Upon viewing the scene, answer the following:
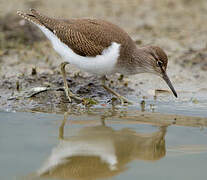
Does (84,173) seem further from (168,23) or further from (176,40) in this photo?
(168,23)

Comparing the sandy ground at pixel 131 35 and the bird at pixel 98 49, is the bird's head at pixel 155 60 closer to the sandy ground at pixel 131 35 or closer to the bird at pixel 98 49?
the bird at pixel 98 49

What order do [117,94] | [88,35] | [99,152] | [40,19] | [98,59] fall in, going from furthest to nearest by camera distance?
[117,94] < [40,19] < [88,35] < [98,59] < [99,152]

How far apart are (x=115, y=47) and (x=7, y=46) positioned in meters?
4.07

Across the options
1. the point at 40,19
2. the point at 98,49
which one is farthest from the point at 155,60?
the point at 40,19

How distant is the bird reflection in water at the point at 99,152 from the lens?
5.04 meters

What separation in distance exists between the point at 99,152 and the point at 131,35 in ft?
19.8

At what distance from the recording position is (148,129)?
644cm

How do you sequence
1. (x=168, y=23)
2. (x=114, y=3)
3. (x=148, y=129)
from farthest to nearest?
(x=114, y=3)
(x=168, y=23)
(x=148, y=129)

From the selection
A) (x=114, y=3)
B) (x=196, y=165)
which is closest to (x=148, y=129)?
(x=196, y=165)

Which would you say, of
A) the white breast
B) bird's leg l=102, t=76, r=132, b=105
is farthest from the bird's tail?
bird's leg l=102, t=76, r=132, b=105

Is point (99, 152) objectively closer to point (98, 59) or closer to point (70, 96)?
point (98, 59)

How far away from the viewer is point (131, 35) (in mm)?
11188

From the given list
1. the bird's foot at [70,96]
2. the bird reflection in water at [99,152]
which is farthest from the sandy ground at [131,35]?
the bird reflection in water at [99,152]

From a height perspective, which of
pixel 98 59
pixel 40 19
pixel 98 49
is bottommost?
pixel 98 59
